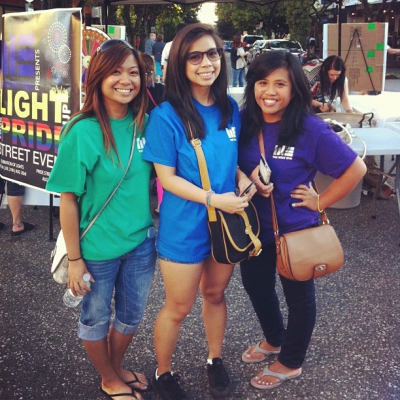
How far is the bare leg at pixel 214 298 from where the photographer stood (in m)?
2.20

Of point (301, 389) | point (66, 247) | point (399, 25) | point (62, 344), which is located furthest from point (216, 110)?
point (399, 25)

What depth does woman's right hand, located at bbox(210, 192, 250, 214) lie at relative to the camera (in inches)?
74.1

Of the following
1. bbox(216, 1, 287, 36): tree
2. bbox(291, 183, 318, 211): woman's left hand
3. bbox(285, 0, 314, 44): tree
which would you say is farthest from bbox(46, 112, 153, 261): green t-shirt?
bbox(216, 1, 287, 36): tree

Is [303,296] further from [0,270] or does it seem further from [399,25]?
[399,25]

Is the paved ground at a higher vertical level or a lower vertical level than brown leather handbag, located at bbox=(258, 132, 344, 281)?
lower

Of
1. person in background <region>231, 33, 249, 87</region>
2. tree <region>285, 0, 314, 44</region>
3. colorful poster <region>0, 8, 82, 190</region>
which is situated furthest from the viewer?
tree <region>285, 0, 314, 44</region>

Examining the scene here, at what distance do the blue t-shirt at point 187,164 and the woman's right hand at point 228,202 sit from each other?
96 millimetres

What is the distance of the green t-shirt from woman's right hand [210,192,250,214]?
331 mm

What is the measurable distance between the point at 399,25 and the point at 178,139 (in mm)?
33628

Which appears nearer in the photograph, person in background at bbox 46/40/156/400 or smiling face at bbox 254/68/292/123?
person in background at bbox 46/40/156/400

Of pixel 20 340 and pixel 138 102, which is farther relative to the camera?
pixel 20 340

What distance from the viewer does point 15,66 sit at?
159 inches

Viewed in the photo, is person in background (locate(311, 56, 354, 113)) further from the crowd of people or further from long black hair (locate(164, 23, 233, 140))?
long black hair (locate(164, 23, 233, 140))

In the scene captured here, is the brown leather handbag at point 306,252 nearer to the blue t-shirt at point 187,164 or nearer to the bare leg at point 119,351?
the blue t-shirt at point 187,164
